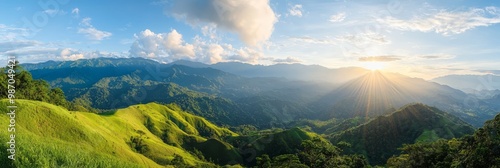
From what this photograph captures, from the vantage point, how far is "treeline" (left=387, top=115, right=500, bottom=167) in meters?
64.6

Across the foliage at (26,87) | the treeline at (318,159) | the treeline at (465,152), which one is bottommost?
the treeline at (318,159)

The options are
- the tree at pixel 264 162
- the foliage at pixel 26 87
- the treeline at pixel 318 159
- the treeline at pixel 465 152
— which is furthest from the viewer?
the foliage at pixel 26 87

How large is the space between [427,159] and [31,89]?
173362mm

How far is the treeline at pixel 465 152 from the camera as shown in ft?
212

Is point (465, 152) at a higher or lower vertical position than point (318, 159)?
higher

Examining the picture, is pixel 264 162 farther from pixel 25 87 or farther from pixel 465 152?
pixel 25 87

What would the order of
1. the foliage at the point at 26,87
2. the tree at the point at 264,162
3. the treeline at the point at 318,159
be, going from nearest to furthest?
the treeline at the point at 318,159, the tree at the point at 264,162, the foliage at the point at 26,87

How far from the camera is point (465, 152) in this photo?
7425 cm

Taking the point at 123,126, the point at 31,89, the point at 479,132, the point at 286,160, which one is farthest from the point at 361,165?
the point at 31,89

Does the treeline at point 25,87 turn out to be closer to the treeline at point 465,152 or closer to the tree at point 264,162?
the tree at point 264,162

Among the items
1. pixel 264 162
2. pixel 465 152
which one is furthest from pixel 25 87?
pixel 465 152

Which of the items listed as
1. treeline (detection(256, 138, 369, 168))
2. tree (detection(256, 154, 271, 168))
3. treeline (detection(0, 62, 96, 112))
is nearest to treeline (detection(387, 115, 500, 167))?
treeline (detection(256, 138, 369, 168))

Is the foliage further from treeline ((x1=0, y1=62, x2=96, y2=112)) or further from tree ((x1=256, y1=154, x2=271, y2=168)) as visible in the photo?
→ tree ((x1=256, y1=154, x2=271, y2=168))

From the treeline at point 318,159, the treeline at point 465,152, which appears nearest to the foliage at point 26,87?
the treeline at point 318,159
